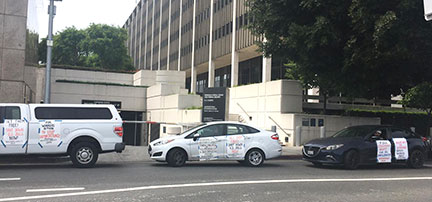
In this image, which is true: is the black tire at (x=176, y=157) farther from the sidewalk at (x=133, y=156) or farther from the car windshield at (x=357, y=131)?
the car windshield at (x=357, y=131)

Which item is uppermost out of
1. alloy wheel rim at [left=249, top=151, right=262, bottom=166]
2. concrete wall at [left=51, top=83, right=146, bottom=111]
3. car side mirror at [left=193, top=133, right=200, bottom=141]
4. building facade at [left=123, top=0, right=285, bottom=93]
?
building facade at [left=123, top=0, right=285, bottom=93]

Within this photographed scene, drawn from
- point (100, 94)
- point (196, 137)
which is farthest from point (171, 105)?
point (196, 137)

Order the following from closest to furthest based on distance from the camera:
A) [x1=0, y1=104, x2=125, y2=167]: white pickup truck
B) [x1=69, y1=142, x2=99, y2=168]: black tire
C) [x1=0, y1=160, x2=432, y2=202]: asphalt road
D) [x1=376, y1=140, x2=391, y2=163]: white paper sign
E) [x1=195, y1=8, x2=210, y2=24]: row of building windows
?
[x1=0, y1=160, x2=432, y2=202]: asphalt road, [x1=0, y1=104, x2=125, y2=167]: white pickup truck, [x1=69, y1=142, x2=99, y2=168]: black tire, [x1=376, y1=140, x2=391, y2=163]: white paper sign, [x1=195, y1=8, x2=210, y2=24]: row of building windows

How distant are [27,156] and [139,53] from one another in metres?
68.7

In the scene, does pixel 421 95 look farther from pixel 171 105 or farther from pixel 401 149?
pixel 171 105

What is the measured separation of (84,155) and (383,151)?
9266mm

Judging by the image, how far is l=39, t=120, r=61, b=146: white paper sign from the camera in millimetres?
11367

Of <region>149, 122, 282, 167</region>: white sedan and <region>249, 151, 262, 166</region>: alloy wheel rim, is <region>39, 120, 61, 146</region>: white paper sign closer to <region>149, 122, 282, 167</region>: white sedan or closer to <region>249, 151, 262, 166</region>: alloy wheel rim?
<region>149, 122, 282, 167</region>: white sedan

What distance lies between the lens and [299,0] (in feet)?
51.9

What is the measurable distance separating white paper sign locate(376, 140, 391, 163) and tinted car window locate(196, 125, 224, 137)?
5044mm

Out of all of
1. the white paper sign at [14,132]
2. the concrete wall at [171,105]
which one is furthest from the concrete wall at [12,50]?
the concrete wall at [171,105]

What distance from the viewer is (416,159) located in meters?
13.6

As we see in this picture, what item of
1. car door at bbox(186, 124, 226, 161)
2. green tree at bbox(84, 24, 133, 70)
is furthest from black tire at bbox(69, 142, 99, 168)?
green tree at bbox(84, 24, 133, 70)

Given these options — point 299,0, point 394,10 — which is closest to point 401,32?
point 394,10
